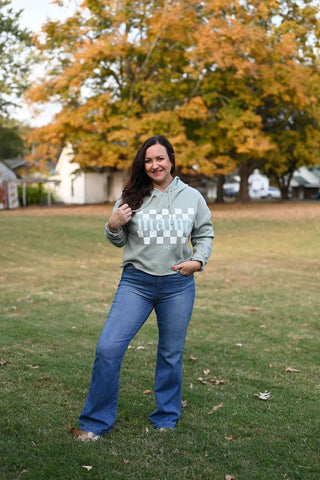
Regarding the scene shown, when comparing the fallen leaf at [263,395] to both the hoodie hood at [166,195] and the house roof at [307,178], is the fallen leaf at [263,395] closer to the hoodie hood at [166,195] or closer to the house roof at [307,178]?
the hoodie hood at [166,195]

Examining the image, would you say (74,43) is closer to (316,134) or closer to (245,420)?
(316,134)

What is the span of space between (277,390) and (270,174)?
Answer: 2427 inches

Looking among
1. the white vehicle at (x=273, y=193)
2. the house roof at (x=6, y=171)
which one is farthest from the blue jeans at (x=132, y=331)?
the white vehicle at (x=273, y=193)

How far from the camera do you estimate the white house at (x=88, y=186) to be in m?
49.9

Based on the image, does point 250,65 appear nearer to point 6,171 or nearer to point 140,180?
point 140,180

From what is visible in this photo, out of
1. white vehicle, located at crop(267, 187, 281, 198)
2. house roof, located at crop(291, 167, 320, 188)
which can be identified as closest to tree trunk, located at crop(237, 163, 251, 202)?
house roof, located at crop(291, 167, 320, 188)

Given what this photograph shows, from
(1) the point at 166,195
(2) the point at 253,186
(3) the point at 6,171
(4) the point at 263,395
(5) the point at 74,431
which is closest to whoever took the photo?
(1) the point at 166,195

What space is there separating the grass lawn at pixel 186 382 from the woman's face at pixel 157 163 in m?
1.85

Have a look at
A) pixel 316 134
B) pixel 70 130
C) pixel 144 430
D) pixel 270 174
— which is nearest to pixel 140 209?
pixel 144 430

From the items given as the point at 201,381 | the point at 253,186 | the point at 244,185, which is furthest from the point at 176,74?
the point at 253,186

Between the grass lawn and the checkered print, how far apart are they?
142 centimetres

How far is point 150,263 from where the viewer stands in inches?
164

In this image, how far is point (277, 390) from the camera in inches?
223

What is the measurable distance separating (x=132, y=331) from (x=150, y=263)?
1.58ft
